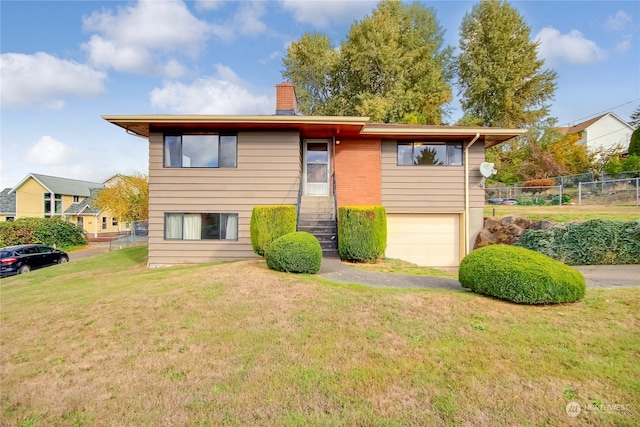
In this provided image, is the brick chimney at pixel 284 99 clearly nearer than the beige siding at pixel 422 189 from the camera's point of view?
No

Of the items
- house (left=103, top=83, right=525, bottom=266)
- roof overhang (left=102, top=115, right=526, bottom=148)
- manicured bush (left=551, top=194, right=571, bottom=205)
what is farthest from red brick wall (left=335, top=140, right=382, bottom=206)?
manicured bush (left=551, top=194, right=571, bottom=205)

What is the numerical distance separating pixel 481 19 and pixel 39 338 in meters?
36.0

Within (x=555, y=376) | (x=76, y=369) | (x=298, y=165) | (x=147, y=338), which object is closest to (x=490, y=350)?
(x=555, y=376)

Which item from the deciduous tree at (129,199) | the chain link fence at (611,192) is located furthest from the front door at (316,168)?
the deciduous tree at (129,199)

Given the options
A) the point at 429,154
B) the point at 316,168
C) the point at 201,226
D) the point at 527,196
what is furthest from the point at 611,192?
the point at 201,226

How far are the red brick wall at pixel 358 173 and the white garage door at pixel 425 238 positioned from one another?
1246 millimetres

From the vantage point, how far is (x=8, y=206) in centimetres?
3628

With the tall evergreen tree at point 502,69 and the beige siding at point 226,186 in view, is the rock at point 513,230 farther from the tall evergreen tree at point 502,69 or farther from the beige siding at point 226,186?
the tall evergreen tree at point 502,69

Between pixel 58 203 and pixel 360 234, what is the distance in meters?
42.2

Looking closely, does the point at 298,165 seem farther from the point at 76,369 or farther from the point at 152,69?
the point at 152,69

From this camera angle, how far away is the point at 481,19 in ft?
95.1

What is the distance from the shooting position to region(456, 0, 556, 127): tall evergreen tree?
91.1 ft

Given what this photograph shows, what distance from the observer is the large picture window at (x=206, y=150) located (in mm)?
11391

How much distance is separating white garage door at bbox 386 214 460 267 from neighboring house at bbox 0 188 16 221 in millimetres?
42930
